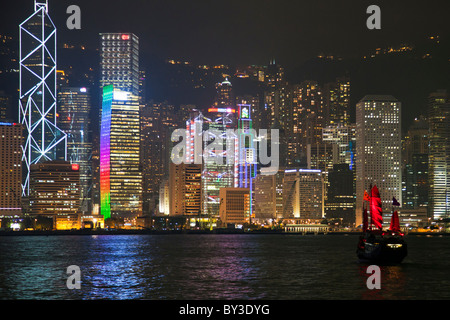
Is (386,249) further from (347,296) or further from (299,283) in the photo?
(347,296)

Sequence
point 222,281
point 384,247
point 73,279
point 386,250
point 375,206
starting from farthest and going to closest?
point 375,206
point 386,250
point 384,247
point 73,279
point 222,281

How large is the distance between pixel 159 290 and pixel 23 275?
83.0 ft

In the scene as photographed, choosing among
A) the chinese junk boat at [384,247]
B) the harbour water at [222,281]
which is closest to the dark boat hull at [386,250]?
the chinese junk boat at [384,247]

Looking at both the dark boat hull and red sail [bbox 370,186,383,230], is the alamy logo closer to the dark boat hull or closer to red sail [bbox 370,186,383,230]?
the dark boat hull

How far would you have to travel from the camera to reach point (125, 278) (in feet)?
268

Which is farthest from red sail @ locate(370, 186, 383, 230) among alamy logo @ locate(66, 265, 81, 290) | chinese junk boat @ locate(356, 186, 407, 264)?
alamy logo @ locate(66, 265, 81, 290)

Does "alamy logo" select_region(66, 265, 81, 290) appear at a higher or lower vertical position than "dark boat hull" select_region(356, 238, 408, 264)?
lower

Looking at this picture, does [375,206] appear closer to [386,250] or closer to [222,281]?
[386,250]

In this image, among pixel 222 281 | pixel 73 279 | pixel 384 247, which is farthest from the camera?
pixel 384 247

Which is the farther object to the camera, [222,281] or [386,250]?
[386,250]

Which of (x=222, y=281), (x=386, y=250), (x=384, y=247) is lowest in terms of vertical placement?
(x=222, y=281)

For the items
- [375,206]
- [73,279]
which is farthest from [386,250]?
[73,279]
